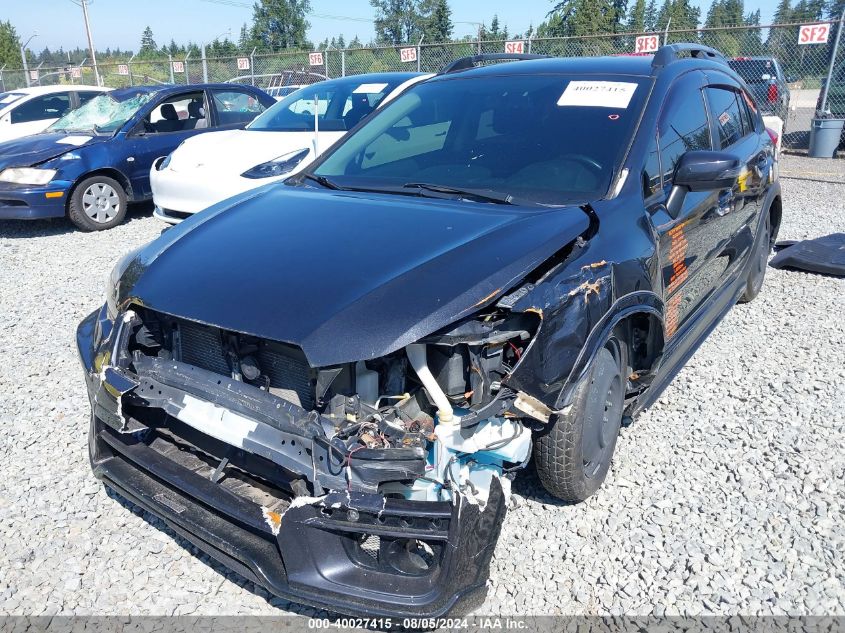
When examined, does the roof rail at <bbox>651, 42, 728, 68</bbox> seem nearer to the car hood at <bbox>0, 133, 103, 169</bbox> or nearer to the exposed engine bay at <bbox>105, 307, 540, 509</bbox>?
the exposed engine bay at <bbox>105, 307, 540, 509</bbox>

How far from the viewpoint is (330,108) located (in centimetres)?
784

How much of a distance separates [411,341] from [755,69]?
15.4 m

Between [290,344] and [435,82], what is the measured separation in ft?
8.21

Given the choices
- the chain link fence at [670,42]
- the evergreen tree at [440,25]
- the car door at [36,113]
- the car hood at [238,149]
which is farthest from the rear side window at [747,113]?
the evergreen tree at [440,25]

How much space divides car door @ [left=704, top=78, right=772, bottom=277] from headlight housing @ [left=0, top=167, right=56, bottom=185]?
23.0 ft

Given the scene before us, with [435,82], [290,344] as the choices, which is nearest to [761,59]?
[435,82]

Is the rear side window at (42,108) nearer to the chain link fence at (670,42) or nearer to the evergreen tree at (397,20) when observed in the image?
the chain link fence at (670,42)

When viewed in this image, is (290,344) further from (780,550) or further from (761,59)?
(761,59)

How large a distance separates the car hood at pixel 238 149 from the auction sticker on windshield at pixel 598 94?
12.8ft

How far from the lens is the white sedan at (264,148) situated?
6801 mm

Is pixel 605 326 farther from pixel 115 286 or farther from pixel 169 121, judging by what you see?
pixel 169 121

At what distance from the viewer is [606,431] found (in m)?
2.91

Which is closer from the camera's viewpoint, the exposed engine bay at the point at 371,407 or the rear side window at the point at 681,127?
the exposed engine bay at the point at 371,407

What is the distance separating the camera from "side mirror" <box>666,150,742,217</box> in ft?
10.1
